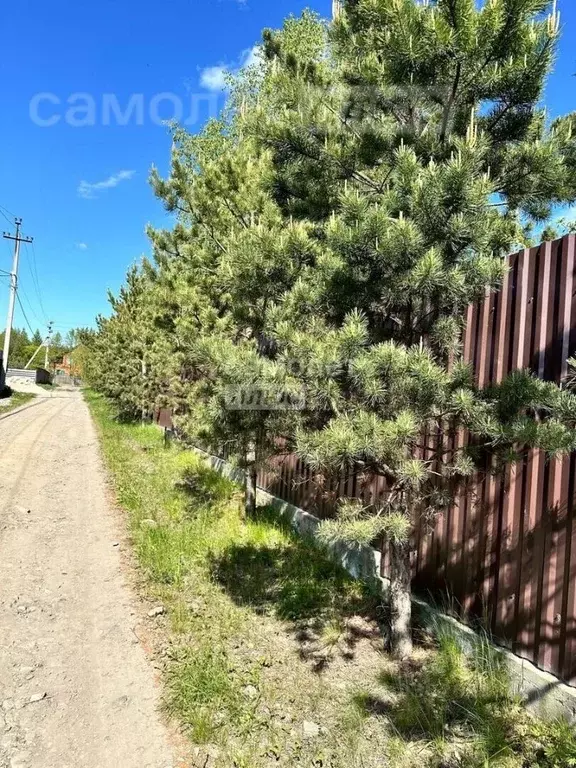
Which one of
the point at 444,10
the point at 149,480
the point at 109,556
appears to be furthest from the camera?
the point at 149,480

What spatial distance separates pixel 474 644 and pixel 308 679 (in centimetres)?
103

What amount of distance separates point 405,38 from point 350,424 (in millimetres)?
1866

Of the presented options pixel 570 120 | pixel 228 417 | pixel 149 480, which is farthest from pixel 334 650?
pixel 149 480

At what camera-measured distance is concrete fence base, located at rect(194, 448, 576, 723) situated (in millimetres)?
2336

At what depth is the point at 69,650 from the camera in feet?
10.1

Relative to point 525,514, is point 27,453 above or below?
below

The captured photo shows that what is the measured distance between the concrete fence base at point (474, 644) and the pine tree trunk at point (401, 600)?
28 centimetres

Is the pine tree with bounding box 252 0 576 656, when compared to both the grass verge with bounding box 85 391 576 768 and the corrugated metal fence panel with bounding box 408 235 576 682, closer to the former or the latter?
the corrugated metal fence panel with bounding box 408 235 576 682

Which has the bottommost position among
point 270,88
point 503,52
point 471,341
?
point 471,341

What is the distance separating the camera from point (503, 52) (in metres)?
2.25

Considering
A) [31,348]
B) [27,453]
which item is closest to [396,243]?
[27,453]

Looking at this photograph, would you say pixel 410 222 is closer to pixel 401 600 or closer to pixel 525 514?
pixel 525 514

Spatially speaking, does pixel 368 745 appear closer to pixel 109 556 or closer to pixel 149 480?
pixel 109 556

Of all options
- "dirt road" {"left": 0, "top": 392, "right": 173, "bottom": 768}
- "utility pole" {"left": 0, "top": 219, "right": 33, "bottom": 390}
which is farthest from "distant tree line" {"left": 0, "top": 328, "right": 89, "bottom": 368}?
"dirt road" {"left": 0, "top": 392, "right": 173, "bottom": 768}
